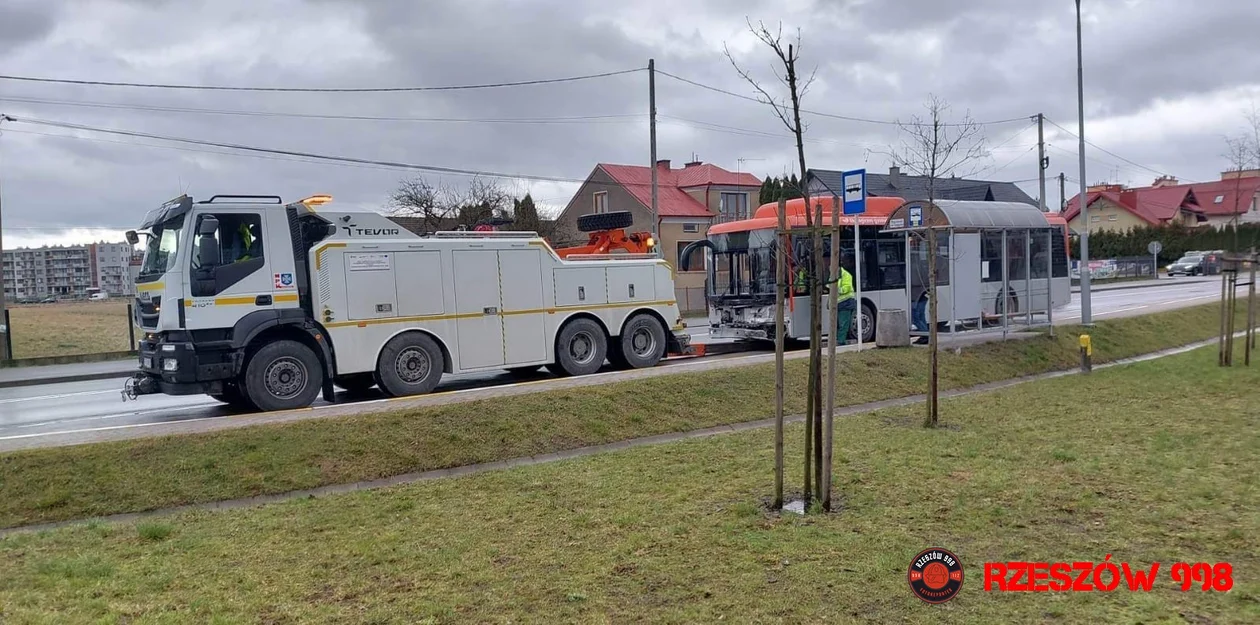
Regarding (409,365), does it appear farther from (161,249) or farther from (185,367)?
(161,249)

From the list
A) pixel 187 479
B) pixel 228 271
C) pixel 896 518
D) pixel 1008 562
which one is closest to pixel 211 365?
pixel 228 271

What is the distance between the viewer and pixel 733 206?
53.3m

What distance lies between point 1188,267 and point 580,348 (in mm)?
55167

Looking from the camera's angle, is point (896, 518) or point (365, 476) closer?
point (896, 518)

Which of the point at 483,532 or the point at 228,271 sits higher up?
the point at 228,271

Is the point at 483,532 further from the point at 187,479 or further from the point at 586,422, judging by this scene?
the point at 586,422

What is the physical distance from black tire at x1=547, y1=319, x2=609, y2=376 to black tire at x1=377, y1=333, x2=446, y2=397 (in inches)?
82.3

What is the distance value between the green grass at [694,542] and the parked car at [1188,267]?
55672 millimetres

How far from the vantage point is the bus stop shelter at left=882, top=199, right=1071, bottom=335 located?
1650 centimetres

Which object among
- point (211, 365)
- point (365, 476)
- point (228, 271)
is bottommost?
point (365, 476)

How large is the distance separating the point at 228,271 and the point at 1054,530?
9742mm

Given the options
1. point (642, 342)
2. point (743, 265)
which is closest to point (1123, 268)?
point (743, 265)

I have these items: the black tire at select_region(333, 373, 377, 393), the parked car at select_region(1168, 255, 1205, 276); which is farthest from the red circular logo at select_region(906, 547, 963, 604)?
the parked car at select_region(1168, 255, 1205, 276)

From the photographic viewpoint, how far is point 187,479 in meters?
7.77
